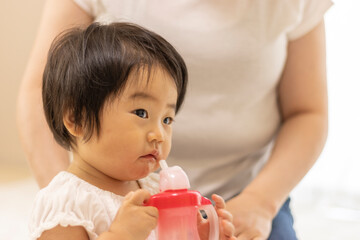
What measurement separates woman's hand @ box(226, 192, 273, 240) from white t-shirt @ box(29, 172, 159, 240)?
0.21 metres

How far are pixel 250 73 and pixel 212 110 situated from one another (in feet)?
0.33

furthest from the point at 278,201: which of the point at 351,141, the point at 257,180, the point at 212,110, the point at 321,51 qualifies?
the point at 351,141

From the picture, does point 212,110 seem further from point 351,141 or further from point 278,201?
point 351,141

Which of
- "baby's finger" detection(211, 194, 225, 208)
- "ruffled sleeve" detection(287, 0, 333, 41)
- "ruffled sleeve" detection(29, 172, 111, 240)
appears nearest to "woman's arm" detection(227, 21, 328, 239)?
"ruffled sleeve" detection(287, 0, 333, 41)

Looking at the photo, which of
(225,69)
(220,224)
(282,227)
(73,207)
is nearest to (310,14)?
(225,69)

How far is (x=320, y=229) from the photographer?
196 centimetres

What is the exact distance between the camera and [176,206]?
699 millimetres

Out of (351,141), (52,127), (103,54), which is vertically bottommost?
(351,141)

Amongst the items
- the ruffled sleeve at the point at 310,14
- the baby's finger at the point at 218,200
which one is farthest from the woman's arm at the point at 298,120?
the baby's finger at the point at 218,200

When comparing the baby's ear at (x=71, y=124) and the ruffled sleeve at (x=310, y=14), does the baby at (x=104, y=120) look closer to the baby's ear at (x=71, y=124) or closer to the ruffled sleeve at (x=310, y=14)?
the baby's ear at (x=71, y=124)

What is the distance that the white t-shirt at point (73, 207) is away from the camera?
0.73 metres

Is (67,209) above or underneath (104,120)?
underneath

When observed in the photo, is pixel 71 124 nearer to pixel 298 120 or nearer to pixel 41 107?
pixel 41 107

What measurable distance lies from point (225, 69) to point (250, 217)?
0.29 metres
